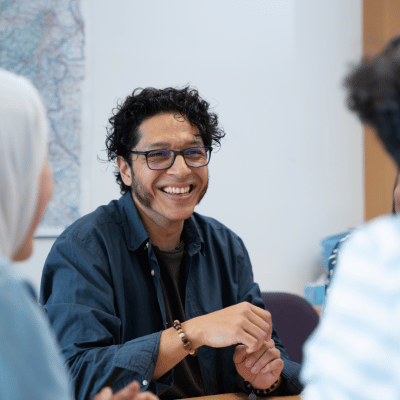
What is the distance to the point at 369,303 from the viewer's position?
54 centimetres

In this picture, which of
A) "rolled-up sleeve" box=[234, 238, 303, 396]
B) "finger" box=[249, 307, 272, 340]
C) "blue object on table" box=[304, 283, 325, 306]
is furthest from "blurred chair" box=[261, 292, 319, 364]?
"blue object on table" box=[304, 283, 325, 306]

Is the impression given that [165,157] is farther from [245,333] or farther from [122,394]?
[122,394]

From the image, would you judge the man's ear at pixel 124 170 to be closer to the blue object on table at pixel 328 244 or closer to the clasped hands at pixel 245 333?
the clasped hands at pixel 245 333

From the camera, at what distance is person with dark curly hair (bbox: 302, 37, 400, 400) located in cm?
53

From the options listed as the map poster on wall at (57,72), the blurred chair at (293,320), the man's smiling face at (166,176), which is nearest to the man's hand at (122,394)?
the man's smiling face at (166,176)

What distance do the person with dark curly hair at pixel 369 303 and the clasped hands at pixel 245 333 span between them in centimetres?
74

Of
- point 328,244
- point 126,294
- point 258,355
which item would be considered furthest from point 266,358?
point 328,244

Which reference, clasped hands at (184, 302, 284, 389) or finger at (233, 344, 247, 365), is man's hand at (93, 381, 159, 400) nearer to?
clasped hands at (184, 302, 284, 389)

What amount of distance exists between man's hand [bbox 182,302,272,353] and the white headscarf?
693mm

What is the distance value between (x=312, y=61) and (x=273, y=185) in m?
0.85

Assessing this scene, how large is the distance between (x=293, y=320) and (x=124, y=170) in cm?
90

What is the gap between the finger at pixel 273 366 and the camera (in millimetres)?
1410

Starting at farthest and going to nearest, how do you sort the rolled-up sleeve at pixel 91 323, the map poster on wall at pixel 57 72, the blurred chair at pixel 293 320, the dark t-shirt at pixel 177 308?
the map poster on wall at pixel 57 72 < the blurred chair at pixel 293 320 < the dark t-shirt at pixel 177 308 < the rolled-up sleeve at pixel 91 323

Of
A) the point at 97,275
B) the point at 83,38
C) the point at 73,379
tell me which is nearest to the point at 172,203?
the point at 97,275
